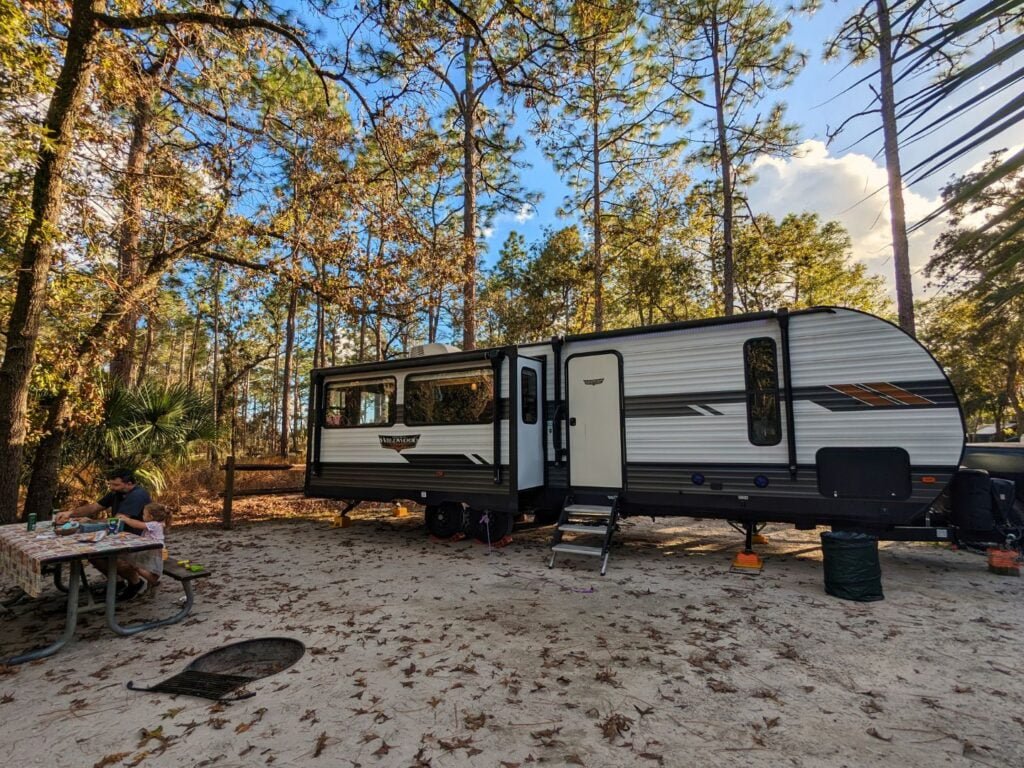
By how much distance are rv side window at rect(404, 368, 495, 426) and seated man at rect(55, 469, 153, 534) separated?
3.68 metres

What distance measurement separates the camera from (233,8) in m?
6.48

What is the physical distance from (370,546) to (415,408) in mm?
2113

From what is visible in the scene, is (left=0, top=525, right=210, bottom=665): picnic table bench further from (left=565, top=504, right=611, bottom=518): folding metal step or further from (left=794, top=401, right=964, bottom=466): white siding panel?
(left=794, top=401, right=964, bottom=466): white siding panel

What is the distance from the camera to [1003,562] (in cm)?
576

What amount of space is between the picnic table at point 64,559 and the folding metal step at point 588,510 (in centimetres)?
427

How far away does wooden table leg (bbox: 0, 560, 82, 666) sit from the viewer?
397 centimetres

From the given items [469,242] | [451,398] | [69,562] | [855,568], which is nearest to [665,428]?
[855,568]

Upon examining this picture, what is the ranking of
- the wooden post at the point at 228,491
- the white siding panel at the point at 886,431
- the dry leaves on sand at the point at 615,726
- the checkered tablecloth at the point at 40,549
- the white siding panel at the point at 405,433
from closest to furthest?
the dry leaves on sand at the point at 615,726 < the checkered tablecloth at the point at 40,549 < the white siding panel at the point at 886,431 < the white siding panel at the point at 405,433 < the wooden post at the point at 228,491

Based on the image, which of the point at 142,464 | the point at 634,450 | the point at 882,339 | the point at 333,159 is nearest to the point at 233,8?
the point at 333,159

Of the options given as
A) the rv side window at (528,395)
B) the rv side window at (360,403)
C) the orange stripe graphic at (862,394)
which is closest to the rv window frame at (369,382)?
the rv side window at (360,403)

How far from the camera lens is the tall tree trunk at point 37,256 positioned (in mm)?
5770

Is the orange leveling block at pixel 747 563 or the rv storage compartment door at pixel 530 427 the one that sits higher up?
the rv storage compartment door at pixel 530 427

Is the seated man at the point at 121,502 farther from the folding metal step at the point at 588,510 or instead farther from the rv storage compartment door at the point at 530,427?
the folding metal step at the point at 588,510

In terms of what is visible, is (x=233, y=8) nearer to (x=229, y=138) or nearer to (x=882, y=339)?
(x=229, y=138)
